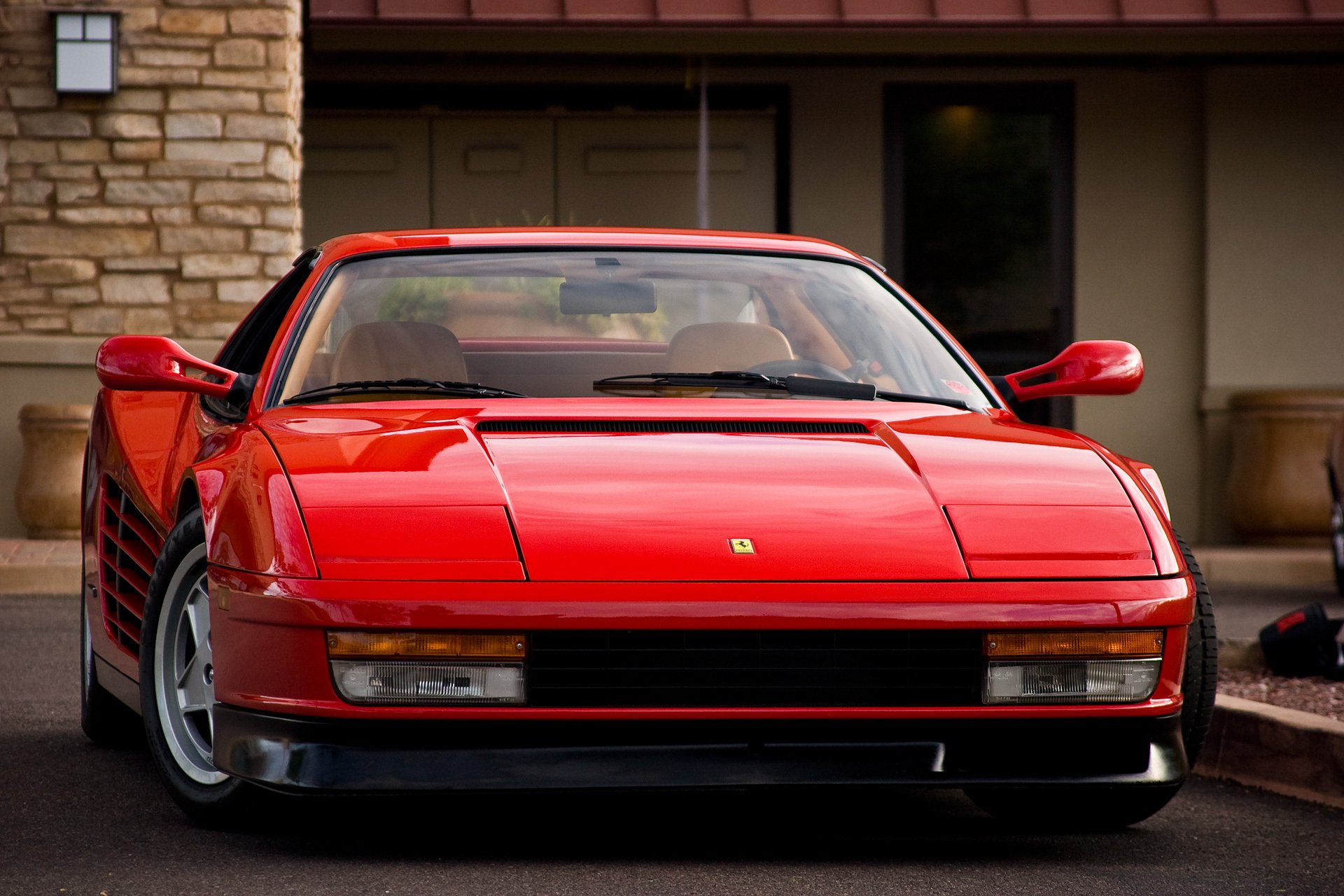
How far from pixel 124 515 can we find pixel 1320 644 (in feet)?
12.4

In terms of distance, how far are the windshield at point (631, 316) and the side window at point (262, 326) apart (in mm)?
226

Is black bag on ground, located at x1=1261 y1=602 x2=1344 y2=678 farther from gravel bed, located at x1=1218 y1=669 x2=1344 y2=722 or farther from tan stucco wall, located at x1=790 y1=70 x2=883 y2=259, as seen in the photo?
tan stucco wall, located at x1=790 y1=70 x2=883 y2=259

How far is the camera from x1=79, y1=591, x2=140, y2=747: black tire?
516 cm

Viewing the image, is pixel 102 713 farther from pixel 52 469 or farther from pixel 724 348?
pixel 52 469

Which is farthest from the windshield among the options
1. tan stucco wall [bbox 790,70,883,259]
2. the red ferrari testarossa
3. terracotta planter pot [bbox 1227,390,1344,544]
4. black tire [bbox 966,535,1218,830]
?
tan stucco wall [bbox 790,70,883,259]

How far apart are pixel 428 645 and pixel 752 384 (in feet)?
4.29

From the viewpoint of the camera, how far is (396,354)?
4.43 metres

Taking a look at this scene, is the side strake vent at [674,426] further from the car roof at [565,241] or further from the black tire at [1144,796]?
the car roof at [565,241]

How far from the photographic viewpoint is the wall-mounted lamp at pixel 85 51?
1119cm

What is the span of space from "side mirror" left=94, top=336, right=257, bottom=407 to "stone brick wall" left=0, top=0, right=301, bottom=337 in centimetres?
718

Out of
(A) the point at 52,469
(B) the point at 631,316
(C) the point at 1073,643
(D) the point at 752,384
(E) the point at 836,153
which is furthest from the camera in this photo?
(E) the point at 836,153

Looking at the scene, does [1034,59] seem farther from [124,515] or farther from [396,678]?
[396,678]

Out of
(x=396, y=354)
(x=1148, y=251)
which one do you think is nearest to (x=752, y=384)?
(x=396, y=354)

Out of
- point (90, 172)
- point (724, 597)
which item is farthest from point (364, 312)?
point (90, 172)
